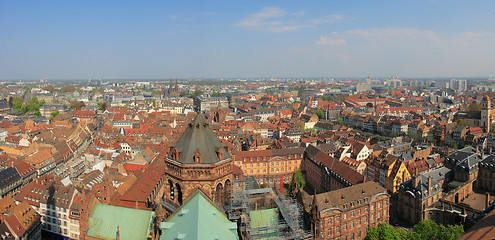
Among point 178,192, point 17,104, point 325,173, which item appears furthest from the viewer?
point 17,104

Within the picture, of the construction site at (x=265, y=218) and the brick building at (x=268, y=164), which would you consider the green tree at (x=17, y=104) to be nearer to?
the brick building at (x=268, y=164)

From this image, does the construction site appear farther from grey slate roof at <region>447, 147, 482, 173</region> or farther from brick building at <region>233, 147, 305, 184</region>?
grey slate roof at <region>447, 147, 482, 173</region>

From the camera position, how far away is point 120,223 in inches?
1387

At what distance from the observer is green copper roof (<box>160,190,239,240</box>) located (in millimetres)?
27359

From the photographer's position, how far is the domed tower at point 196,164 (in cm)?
3356

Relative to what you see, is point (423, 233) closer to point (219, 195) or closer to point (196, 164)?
point (219, 195)

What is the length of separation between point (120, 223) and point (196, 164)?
9976 mm

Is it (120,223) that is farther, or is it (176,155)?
(120,223)

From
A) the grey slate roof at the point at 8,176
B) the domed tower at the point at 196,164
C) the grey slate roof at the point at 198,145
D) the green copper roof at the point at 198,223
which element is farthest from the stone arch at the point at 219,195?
the grey slate roof at the point at 8,176

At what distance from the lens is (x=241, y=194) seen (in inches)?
1433

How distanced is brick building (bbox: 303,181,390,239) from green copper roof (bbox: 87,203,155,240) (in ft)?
62.6

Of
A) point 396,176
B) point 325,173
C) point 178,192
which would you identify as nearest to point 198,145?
point 178,192

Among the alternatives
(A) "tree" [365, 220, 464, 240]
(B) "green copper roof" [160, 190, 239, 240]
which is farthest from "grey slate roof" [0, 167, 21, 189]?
(A) "tree" [365, 220, 464, 240]

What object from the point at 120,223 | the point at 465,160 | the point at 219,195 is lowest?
the point at 465,160
